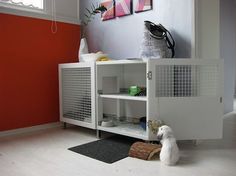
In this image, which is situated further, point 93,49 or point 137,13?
point 93,49

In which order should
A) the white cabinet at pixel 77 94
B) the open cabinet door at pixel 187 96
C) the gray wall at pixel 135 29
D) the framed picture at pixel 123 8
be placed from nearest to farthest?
the open cabinet door at pixel 187 96 → the gray wall at pixel 135 29 → the white cabinet at pixel 77 94 → the framed picture at pixel 123 8

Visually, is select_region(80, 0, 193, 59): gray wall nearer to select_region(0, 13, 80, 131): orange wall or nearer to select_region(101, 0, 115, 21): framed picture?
select_region(101, 0, 115, 21): framed picture

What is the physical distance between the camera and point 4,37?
2.46m

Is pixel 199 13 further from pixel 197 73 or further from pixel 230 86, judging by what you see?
pixel 230 86

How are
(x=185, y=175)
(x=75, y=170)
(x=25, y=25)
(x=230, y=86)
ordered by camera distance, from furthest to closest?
1. (x=230, y=86)
2. (x=25, y=25)
3. (x=75, y=170)
4. (x=185, y=175)

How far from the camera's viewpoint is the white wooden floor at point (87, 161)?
1.57m

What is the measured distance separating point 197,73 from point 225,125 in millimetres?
1178

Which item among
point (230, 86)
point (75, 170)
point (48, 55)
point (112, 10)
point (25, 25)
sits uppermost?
point (112, 10)

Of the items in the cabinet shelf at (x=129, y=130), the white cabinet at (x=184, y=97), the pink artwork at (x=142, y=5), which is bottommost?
the cabinet shelf at (x=129, y=130)

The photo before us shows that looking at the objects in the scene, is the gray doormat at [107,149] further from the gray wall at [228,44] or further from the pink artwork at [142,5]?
the gray wall at [228,44]

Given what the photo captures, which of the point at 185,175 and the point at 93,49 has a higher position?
the point at 93,49

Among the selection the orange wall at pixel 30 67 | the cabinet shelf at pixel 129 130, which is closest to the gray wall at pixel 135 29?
the orange wall at pixel 30 67

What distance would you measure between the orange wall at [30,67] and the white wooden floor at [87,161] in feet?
1.20

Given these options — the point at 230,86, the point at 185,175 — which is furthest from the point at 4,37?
the point at 230,86
